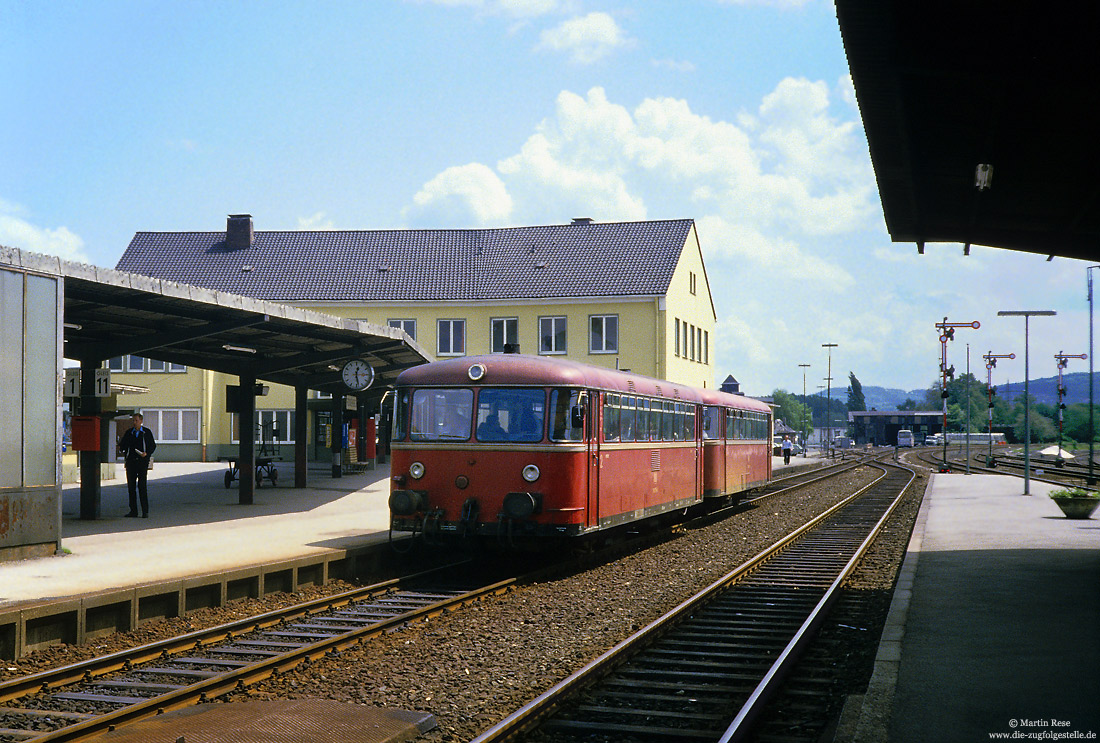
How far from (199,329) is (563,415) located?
7168 mm

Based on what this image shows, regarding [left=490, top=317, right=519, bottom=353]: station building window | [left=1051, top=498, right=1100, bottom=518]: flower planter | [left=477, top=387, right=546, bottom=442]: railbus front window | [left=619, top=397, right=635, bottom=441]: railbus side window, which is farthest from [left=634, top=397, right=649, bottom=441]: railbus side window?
[left=490, top=317, right=519, bottom=353]: station building window

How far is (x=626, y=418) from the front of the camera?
15.9 m

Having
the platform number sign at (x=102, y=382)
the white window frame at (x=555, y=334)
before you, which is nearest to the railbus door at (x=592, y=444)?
the platform number sign at (x=102, y=382)

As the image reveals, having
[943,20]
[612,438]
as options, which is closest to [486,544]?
[612,438]

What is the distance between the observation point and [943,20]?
28.8 ft

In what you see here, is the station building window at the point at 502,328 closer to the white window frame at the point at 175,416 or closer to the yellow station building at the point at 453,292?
the yellow station building at the point at 453,292

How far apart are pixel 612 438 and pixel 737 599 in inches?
129

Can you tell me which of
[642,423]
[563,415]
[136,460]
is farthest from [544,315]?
[563,415]

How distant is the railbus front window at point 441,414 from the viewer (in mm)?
14031

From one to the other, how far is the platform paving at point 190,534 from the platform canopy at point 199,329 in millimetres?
2833

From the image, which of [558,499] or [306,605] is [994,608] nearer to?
[558,499]

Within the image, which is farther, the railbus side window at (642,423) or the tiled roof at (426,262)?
the tiled roof at (426,262)

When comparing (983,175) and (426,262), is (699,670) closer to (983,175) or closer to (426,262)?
(983,175)

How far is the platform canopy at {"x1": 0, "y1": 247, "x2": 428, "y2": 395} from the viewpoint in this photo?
1430cm
